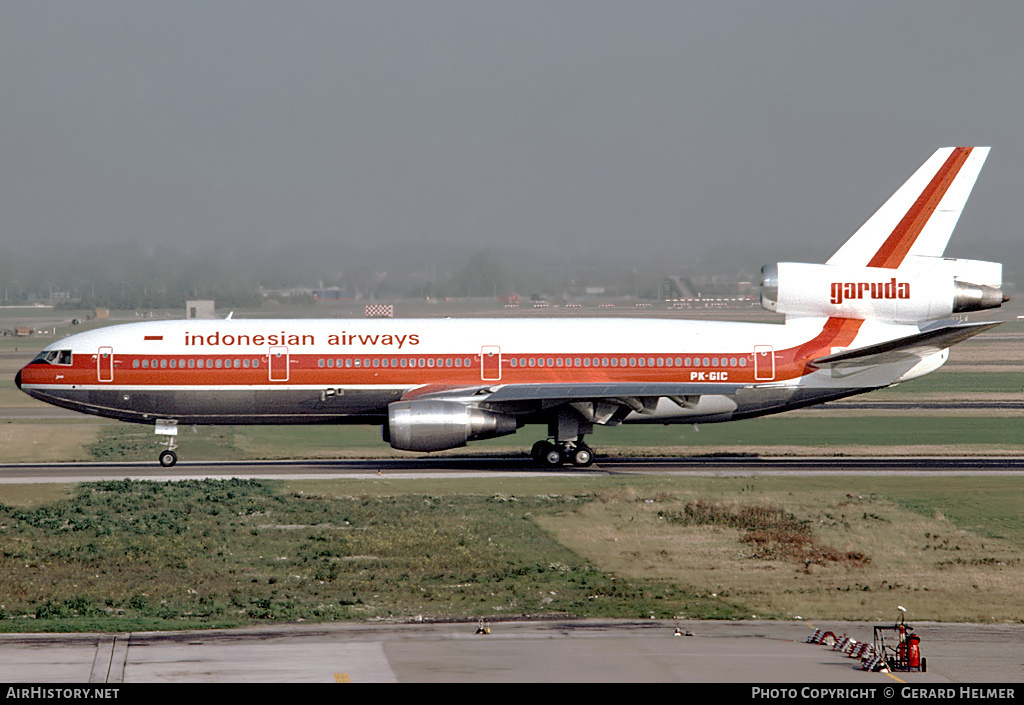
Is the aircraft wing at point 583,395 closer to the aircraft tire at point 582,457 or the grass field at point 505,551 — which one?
the aircraft tire at point 582,457

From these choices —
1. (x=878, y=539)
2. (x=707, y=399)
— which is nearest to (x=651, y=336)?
(x=707, y=399)

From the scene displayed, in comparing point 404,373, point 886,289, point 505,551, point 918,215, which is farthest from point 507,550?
point 918,215

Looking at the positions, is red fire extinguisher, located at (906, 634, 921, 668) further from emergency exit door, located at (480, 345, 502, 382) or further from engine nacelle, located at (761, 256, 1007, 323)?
engine nacelle, located at (761, 256, 1007, 323)

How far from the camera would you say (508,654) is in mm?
16969

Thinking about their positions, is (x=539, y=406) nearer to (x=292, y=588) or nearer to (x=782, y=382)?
(x=782, y=382)

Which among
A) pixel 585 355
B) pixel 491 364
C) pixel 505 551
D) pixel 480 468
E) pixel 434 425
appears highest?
pixel 585 355

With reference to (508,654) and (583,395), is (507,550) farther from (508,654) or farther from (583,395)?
(583,395)

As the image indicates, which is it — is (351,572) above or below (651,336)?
below

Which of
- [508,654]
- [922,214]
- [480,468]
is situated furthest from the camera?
[922,214]

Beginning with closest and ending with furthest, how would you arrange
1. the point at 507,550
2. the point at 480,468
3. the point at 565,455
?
the point at 507,550 → the point at 480,468 → the point at 565,455

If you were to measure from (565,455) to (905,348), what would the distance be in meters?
12.5

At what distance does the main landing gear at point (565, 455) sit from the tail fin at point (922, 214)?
11885 mm

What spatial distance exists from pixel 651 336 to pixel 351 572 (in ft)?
60.5

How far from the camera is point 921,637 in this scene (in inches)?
717
